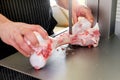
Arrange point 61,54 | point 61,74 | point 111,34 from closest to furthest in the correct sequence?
point 61,74 → point 61,54 → point 111,34

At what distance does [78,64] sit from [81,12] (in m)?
0.28

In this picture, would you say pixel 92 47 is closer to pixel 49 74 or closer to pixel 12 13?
pixel 49 74

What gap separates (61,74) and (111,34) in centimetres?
35

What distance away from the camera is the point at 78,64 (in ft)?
2.00

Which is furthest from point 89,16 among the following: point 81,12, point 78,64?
point 78,64

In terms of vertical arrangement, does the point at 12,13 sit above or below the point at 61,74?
above

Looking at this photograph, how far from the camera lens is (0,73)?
75 cm

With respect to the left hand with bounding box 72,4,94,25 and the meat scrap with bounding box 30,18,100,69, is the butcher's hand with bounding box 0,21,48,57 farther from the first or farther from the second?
the left hand with bounding box 72,4,94,25

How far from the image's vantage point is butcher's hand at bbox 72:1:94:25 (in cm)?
80

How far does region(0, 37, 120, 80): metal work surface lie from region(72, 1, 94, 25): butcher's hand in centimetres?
12

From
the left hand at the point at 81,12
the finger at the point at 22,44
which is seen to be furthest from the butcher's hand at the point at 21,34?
the left hand at the point at 81,12

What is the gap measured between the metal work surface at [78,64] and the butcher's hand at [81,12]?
0.12 m

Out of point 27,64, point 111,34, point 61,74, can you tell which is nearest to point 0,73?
point 27,64

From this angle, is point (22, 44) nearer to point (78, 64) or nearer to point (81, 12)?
point (78, 64)
